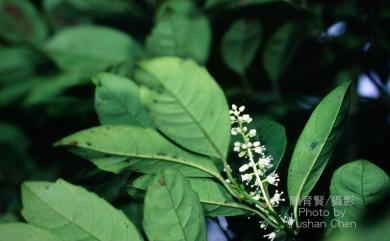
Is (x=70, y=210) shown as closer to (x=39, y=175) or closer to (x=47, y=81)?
(x=47, y=81)

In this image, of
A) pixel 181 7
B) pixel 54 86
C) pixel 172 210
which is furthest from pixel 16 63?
pixel 172 210

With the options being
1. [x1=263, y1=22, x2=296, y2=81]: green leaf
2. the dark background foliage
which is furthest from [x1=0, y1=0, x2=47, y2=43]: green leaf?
[x1=263, y1=22, x2=296, y2=81]: green leaf

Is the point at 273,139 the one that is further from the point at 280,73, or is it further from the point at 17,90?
the point at 17,90

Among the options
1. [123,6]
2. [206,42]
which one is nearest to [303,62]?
[206,42]

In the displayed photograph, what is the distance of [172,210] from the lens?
0.65 meters

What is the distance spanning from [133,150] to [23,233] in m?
0.20

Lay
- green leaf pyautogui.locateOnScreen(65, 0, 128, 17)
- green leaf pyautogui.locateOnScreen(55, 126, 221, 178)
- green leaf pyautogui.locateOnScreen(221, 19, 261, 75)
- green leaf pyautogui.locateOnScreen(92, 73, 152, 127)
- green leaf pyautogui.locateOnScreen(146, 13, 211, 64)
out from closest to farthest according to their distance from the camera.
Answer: green leaf pyautogui.locateOnScreen(55, 126, 221, 178)
green leaf pyautogui.locateOnScreen(92, 73, 152, 127)
green leaf pyautogui.locateOnScreen(146, 13, 211, 64)
green leaf pyautogui.locateOnScreen(221, 19, 261, 75)
green leaf pyautogui.locateOnScreen(65, 0, 128, 17)

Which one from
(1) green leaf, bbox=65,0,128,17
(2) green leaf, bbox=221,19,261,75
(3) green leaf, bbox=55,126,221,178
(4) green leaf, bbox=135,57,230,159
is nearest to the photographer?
(4) green leaf, bbox=135,57,230,159

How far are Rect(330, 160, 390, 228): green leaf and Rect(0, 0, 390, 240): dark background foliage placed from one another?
18.5 inches

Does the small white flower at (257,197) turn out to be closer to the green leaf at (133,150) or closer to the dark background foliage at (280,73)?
the green leaf at (133,150)

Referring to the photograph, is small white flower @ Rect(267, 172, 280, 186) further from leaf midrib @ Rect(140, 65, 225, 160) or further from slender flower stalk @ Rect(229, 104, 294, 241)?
leaf midrib @ Rect(140, 65, 225, 160)

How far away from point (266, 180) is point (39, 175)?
45.2 inches

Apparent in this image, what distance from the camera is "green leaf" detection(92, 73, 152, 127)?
80 centimetres

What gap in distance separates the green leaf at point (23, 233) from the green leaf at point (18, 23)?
98 cm
